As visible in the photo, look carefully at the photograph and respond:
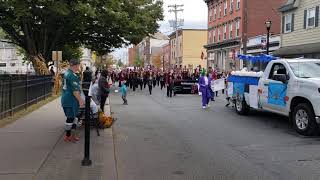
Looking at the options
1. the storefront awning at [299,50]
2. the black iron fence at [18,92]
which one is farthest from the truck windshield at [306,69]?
the storefront awning at [299,50]

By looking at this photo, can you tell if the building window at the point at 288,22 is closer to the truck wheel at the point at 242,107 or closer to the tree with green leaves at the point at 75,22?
the tree with green leaves at the point at 75,22

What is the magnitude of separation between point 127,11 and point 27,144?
3063 centimetres

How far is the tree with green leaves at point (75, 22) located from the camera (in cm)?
3319

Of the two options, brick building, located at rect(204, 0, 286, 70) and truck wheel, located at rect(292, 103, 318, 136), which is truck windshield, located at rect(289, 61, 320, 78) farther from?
brick building, located at rect(204, 0, 286, 70)

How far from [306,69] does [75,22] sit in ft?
83.7

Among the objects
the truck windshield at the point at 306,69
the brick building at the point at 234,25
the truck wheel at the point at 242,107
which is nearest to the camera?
the truck windshield at the point at 306,69

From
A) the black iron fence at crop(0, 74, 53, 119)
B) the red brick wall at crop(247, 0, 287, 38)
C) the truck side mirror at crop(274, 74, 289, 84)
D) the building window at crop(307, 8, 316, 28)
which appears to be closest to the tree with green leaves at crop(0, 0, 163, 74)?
the black iron fence at crop(0, 74, 53, 119)

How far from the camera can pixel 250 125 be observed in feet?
45.8

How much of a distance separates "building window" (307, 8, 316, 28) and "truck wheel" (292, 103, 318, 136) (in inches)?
850

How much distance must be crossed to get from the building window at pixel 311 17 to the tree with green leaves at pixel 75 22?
1259 centimetres

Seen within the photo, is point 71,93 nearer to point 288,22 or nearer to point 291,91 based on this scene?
point 291,91

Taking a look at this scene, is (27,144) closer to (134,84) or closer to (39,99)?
(39,99)

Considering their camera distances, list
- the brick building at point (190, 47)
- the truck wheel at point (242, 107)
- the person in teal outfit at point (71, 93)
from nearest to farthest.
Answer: the person in teal outfit at point (71, 93) → the truck wheel at point (242, 107) → the brick building at point (190, 47)

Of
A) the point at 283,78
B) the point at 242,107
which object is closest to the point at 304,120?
the point at 283,78
